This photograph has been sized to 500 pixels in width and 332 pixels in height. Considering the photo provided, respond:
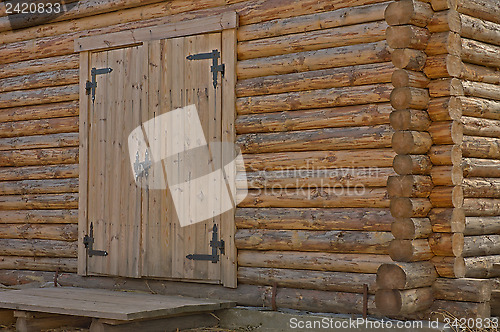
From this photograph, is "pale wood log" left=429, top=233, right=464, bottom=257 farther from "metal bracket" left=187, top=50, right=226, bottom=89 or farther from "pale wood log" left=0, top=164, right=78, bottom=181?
"pale wood log" left=0, top=164, right=78, bottom=181

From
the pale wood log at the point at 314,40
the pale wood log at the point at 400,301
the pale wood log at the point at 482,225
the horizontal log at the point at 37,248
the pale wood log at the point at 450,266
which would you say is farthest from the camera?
the horizontal log at the point at 37,248

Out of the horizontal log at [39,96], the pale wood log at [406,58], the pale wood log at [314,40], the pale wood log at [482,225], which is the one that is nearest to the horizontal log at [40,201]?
the horizontal log at [39,96]

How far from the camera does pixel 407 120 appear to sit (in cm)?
733

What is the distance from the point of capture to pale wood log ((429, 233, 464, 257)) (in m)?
7.49

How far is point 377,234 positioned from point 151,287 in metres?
2.95

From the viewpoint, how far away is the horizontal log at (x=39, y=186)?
1012 cm

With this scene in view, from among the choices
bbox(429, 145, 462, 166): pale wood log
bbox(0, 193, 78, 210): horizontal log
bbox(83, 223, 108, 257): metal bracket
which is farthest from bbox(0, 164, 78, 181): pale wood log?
bbox(429, 145, 462, 166): pale wood log

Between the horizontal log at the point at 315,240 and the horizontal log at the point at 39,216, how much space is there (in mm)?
2704

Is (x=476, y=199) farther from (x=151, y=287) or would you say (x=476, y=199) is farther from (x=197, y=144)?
(x=151, y=287)

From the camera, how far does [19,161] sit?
10.8m

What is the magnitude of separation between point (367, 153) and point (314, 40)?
131cm

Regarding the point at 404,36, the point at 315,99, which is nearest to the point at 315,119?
the point at 315,99

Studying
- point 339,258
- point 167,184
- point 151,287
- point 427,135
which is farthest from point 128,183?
point 427,135

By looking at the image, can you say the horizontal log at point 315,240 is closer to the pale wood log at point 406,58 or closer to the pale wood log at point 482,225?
the pale wood log at point 482,225
